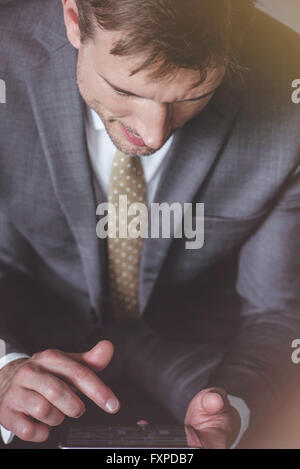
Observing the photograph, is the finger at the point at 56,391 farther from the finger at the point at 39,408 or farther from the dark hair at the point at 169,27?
the dark hair at the point at 169,27

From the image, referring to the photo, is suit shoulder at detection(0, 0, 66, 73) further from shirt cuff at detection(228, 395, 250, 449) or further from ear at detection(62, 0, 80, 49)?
shirt cuff at detection(228, 395, 250, 449)

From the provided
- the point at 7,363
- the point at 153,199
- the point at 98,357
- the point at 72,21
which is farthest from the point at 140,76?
the point at 7,363

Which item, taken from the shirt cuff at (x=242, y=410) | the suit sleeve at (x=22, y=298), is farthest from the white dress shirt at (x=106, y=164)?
the suit sleeve at (x=22, y=298)

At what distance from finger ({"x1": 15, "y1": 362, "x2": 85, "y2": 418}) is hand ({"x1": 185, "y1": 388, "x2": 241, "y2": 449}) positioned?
7.0 inches

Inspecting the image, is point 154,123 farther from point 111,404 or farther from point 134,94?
point 111,404

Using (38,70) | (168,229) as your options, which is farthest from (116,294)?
(38,70)

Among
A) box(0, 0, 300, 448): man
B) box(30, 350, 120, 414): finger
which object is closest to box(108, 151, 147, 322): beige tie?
box(0, 0, 300, 448): man

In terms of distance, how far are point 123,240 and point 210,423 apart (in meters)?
0.32

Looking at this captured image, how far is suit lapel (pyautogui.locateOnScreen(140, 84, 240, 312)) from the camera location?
708mm

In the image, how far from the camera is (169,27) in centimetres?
50

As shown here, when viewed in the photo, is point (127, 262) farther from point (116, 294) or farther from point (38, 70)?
point (38, 70)

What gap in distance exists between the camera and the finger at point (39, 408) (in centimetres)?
62

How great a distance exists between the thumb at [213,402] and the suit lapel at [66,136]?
0.30 m

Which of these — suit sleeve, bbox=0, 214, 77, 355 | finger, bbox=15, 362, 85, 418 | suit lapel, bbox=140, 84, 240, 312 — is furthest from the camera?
suit sleeve, bbox=0, 214, 77, 355
